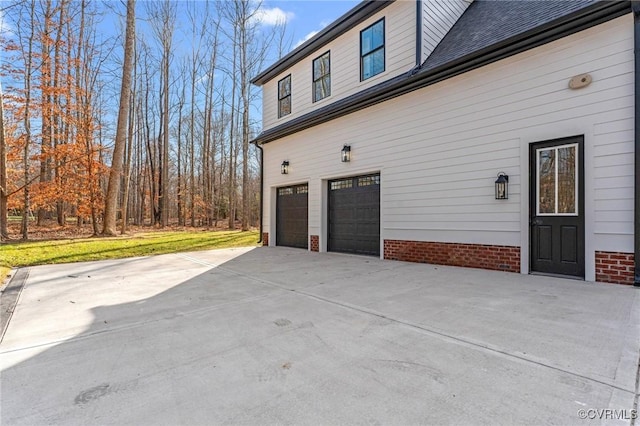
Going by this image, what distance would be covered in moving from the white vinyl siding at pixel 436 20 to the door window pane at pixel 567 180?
3.38 meters

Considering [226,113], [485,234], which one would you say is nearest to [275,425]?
[485,234]

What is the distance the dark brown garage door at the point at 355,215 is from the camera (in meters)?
7.50

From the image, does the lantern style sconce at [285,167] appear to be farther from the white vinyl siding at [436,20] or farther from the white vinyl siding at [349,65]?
the white vinyl siding at [436,20]

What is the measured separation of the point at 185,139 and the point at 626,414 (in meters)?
24.8

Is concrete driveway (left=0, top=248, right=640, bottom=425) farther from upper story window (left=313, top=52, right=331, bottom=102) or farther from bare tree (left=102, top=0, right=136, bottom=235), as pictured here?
bare tree (left=102, top=0, right=136, bottom=235)

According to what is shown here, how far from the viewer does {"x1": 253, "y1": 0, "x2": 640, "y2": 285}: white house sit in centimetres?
437

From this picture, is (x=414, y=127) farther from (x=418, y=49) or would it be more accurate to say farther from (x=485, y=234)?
(x=485, y=234)

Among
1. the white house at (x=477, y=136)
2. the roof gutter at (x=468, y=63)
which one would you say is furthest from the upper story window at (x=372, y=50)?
the roof gutter at (x=468, y=63)

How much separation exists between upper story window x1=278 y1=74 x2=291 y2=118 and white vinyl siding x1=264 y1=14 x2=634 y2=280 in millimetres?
2811

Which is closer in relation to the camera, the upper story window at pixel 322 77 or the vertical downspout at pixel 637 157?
the vertical downspout at pixel 637 157

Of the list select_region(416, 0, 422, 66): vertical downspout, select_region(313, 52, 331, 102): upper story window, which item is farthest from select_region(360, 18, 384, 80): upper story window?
select_region(313, 52, 331, 102): upper story window

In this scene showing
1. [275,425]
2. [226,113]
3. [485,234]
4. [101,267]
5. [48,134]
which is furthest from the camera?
[226,113]

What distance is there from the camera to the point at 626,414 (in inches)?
61.6

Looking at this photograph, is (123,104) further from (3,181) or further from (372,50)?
(372,50)
